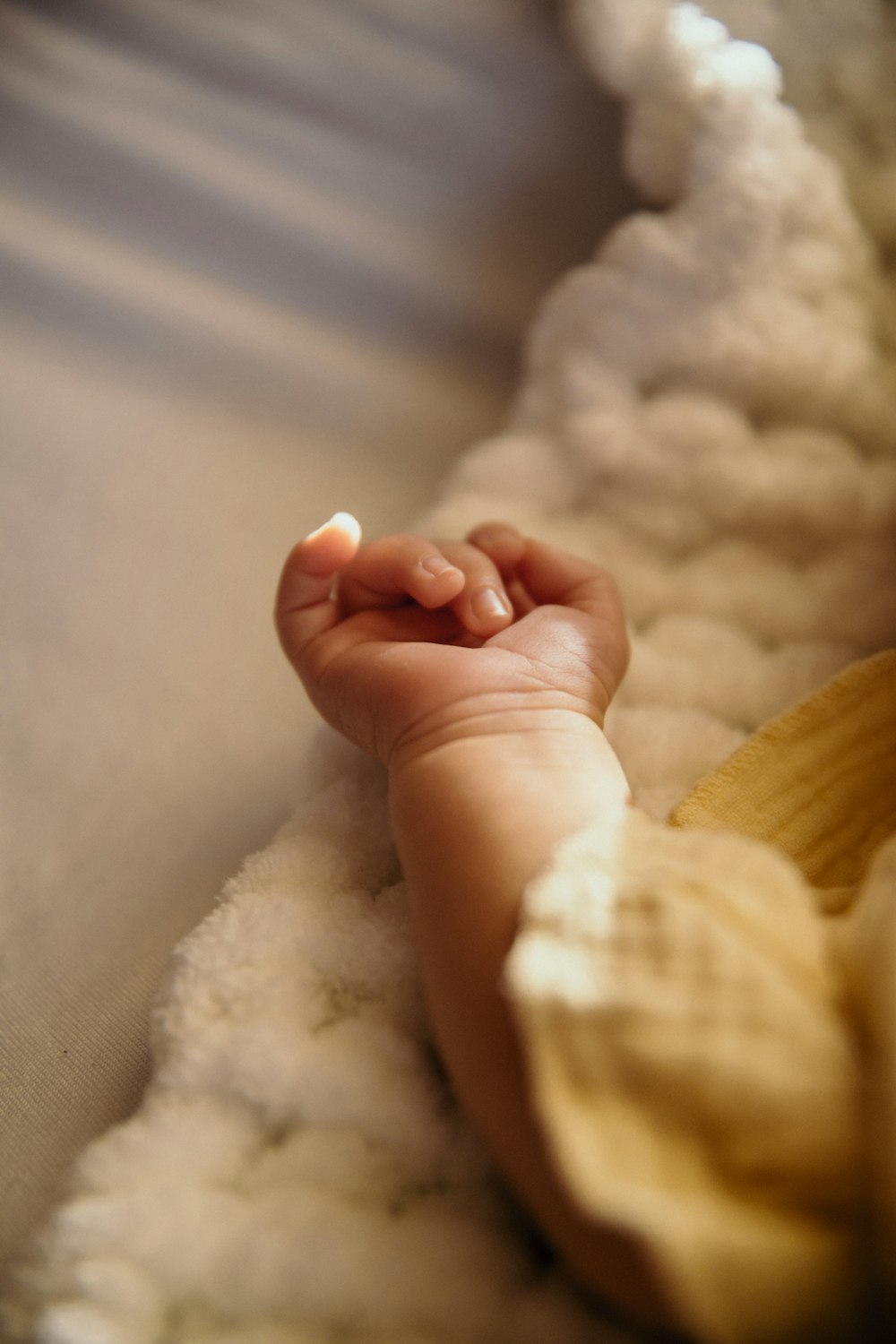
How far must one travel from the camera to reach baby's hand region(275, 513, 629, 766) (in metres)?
0.44

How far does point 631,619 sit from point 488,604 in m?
0.13

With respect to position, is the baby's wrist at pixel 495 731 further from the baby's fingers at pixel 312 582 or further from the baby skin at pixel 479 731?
the baby's fingers at pixel 312 582

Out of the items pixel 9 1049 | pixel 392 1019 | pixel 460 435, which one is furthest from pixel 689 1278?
pixel 460 435

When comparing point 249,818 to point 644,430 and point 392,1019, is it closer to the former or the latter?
point 392,1019

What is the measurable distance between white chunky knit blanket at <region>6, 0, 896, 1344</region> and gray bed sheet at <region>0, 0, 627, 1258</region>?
0.09m

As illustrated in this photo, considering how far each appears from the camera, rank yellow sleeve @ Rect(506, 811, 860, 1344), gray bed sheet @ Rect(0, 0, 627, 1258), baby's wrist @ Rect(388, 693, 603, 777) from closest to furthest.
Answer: yellow sleeve @ Rect(506, 811, 860, 1344) < baby's wrist @ Rect(388, 693, 603, 777) < gray bed sheet @ Rect(0, 0, 627, 1258)

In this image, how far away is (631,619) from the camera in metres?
0.59

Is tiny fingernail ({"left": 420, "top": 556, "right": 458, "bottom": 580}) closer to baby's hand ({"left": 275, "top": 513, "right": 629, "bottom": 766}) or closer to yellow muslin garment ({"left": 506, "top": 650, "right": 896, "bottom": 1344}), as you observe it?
baby's hand ({"left": 275, "top": 513, "right": 629, "bottom": 766})

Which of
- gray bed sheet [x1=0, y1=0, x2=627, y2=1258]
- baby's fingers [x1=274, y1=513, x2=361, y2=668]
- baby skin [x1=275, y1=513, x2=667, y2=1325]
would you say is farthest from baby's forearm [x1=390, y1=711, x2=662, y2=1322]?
gray bed sheet [x1=0, y1=0, x2=627, y2=1258]

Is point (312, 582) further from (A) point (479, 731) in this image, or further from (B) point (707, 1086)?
(B) point (707, 1086)

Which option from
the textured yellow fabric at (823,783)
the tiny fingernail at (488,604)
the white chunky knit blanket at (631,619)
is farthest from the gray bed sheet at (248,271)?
the textured yellow fabric at (823,783)

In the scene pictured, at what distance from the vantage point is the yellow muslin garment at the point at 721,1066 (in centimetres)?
27

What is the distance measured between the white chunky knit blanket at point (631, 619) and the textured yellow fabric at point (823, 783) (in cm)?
4

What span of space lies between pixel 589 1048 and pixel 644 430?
422mm
